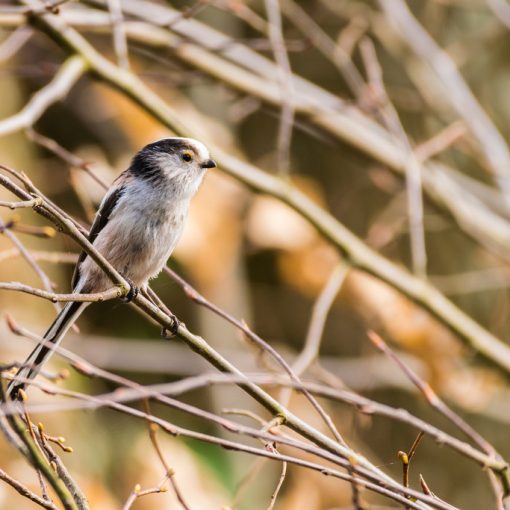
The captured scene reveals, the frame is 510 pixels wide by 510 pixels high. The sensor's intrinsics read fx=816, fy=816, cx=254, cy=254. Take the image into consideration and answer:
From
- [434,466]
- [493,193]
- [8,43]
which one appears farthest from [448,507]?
[434,466]

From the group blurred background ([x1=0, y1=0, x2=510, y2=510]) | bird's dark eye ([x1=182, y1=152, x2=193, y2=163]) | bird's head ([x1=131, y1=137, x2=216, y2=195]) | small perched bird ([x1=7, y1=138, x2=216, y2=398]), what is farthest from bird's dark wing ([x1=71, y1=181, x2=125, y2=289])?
blurred background ([x1=0, y1=0, x2=510, y2=510])

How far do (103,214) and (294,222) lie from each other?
106 inches

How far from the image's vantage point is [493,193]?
6215 millimetres

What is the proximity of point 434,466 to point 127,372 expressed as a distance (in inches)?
114

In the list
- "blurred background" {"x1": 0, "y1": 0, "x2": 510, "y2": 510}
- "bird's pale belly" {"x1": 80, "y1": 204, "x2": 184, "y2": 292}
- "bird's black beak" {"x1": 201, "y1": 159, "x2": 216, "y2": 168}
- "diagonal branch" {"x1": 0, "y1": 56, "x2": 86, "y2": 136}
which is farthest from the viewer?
"blurred background" {"x1": 0, "y1": 0, "x2": 510, "y2": 510}

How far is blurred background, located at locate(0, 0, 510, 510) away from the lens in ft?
17.5

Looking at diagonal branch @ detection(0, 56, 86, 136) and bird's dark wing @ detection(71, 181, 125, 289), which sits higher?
diagonal branch @ detection(0, 56, 86, 136)

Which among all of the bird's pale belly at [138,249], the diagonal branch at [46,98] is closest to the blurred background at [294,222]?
→ the diagonal branch at [46,98]

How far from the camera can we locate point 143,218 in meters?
3.53

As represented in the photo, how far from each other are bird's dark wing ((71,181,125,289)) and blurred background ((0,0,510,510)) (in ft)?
2.92

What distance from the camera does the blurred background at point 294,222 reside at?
17.5ft

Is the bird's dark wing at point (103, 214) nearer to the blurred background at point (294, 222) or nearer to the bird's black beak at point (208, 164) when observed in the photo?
the bird's black beak at point (208, 164)

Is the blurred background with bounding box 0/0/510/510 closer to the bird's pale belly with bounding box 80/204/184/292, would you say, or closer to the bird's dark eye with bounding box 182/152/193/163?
the bird's dark eye with bounding box 182/152/193/163

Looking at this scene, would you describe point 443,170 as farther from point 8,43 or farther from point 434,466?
point 8,43
